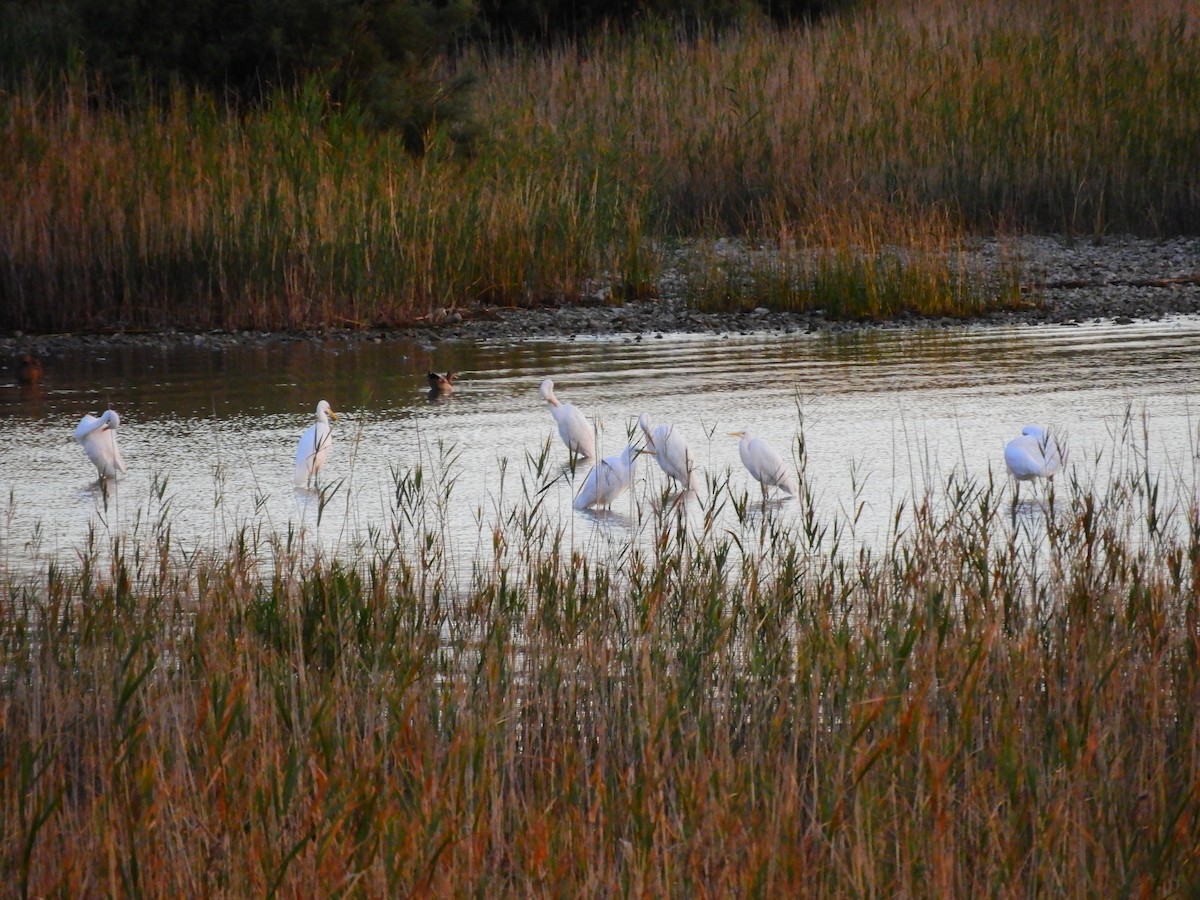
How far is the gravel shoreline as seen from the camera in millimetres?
14414

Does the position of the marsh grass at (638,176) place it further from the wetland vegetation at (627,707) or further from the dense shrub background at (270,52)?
the wetland vegetation at (627,707)

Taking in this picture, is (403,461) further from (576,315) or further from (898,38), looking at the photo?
(898,38)

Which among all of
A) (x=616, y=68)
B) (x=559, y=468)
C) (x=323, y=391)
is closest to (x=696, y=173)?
(x=616, y=68)

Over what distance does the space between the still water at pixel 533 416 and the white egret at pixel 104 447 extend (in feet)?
0.40

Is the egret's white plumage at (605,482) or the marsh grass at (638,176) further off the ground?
the marsh grass at (638,176)

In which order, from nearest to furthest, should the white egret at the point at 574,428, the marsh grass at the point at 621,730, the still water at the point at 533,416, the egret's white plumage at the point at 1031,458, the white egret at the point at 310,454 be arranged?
1. the marsh grass at the point at 621,730
2. the egret's white plumage at the point at 1031,458
3. the still water at the point at 533,416
4. the white egret at the point at 310,454
5. the white egret at the point at 574,428

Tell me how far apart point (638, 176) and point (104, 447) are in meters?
11.9

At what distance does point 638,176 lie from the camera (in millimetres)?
19453

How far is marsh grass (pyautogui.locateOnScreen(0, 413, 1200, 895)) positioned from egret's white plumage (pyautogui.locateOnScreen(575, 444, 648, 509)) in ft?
6.42

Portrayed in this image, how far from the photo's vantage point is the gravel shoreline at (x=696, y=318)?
14.4m

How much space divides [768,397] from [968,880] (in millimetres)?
7505

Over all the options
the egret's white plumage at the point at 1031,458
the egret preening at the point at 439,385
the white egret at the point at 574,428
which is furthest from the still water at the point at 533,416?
the egret's white plumage at the point at 1031,458

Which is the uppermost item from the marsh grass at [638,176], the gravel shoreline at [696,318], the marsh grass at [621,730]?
the marsh grass at [638,176]

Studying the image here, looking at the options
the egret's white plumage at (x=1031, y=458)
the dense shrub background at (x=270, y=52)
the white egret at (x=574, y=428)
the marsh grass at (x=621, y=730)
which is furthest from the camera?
the dense shrub background at (x=270, y=52)
